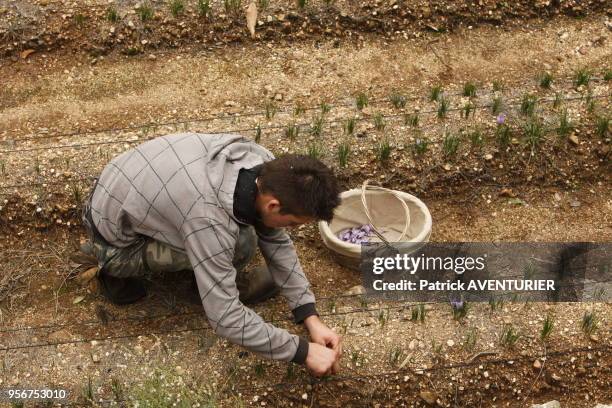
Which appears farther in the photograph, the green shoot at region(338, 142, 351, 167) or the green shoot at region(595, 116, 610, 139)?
the green shoot at region(595, 116, 610, 139)

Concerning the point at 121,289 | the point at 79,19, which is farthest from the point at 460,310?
the point at 79,19

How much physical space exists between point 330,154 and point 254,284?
1.09 m

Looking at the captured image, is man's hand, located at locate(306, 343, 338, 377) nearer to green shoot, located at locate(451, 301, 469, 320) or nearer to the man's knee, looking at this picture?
the man's knee

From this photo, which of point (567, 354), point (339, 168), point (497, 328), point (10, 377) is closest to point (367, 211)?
point (339, 168)

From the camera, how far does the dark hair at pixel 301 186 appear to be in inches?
112

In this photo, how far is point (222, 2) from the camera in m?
5.45

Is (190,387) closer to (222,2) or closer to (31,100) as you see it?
(31,100)

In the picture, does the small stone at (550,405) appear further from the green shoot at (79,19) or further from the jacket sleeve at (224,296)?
the green shoot at (79,19)

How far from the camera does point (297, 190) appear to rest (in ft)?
9.34

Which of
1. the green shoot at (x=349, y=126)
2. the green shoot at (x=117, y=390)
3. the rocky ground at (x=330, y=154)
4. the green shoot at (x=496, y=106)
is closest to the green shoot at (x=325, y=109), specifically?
the rocky ground at (x=330, y=154)

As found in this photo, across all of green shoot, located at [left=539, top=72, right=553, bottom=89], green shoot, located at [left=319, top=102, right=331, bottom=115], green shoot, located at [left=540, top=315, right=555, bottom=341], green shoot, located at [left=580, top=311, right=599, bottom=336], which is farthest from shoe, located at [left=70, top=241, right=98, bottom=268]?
green shoot, located at [left=539, top=72, right=553, bottom=89]

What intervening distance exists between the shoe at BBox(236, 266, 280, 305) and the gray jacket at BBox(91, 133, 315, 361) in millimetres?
390

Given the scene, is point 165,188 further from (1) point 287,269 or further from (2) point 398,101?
(2) point 398,101

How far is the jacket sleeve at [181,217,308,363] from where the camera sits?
292 centimetres
